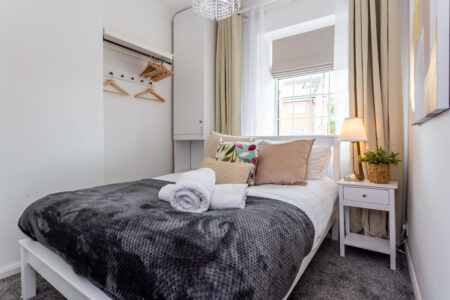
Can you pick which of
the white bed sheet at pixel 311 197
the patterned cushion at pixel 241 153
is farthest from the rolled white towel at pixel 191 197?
the patterned cushion at pixel 241 153

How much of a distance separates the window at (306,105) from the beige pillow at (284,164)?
2.81ft

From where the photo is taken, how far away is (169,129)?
320 cm

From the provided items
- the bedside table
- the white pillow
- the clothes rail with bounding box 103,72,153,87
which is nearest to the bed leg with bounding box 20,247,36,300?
the clothes rail with bounding box 103,72,153,87

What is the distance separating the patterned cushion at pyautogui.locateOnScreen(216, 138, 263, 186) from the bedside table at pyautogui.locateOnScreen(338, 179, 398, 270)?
71cm

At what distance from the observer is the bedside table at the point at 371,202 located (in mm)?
1730

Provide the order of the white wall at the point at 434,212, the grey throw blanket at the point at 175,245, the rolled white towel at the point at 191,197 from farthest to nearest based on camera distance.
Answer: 1. the rolled white towel at the point at 191,197
2. the white wall at the point at 434,212
3. the grey throw blanket at the point at 175,245

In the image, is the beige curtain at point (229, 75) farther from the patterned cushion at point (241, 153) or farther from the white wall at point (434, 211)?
the white wall at point (434, 211)

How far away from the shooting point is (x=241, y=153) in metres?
1.95

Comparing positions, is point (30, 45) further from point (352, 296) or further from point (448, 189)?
point (352, 296)

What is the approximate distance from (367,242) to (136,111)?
2656mm

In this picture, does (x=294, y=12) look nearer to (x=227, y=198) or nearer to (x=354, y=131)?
(x=354, y=131)

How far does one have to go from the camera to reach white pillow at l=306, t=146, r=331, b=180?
200 cm

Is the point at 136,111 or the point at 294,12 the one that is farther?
the point at 136,111

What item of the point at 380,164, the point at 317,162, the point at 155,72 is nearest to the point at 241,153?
the point at 317,162
